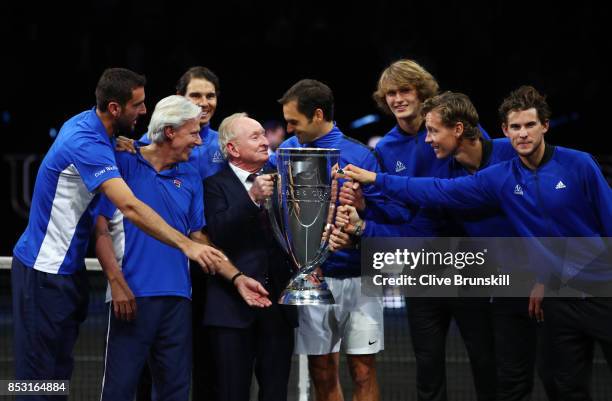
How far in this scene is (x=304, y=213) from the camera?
15.0 ft

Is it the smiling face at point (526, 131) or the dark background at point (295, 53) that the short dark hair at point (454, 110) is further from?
the dark background at point (295, 53)

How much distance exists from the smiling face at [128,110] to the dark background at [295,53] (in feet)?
26.0

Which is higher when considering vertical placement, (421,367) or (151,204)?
(151,204)

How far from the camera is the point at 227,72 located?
13.1 m

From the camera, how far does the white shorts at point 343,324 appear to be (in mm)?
5184

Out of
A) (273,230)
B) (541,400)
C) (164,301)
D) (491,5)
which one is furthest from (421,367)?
(491,5)

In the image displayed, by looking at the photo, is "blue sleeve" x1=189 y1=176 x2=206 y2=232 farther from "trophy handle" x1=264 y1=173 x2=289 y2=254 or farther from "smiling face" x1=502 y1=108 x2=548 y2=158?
"smiling face" x1=502 y1=108 x2=548 y2=158

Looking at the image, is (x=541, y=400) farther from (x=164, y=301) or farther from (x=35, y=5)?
(x=35, y=5)

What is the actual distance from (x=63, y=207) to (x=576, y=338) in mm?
2431

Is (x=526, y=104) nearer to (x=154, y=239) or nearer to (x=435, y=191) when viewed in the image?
(x=435, y=191)

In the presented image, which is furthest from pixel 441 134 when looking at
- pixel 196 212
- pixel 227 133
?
pixel 196 212

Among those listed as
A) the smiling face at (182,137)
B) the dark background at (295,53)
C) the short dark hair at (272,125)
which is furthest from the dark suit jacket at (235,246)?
the dark background at (295,53)

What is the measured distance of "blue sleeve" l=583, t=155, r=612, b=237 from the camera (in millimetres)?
4602

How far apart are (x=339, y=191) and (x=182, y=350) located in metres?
1.07
